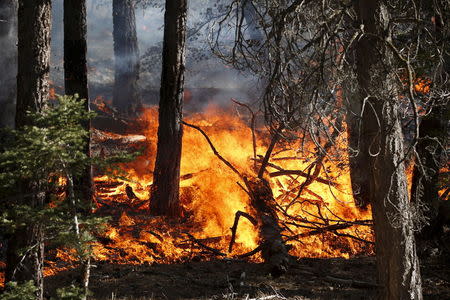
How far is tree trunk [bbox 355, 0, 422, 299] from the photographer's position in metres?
6.04

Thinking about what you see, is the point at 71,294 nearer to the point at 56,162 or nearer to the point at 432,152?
the point at 56,162

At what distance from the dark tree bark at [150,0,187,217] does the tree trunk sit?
5.30 metres

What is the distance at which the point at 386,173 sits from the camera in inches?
241

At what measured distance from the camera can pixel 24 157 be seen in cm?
489

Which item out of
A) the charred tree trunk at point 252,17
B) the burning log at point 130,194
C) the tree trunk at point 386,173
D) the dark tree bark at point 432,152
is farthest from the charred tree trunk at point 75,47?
the dark tree bark at point 432,152

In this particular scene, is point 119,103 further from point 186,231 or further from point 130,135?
point 186,231

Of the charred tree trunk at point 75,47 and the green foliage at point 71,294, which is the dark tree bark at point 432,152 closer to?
the green foliage at point 71,294

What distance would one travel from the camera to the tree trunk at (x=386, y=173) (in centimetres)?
604

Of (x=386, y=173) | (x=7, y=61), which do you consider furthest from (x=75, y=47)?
(x=386, y=173)

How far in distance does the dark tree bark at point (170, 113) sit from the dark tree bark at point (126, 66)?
34.1 feet

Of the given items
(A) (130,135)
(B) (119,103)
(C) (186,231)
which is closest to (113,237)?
(C) (186,231)

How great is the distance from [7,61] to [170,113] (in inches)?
152

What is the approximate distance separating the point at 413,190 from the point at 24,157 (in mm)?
7163

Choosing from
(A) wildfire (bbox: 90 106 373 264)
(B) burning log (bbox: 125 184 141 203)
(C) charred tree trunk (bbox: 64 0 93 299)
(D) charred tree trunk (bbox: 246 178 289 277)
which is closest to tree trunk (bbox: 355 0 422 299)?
(A) wildfire (bbox: 90 106 373 264)
